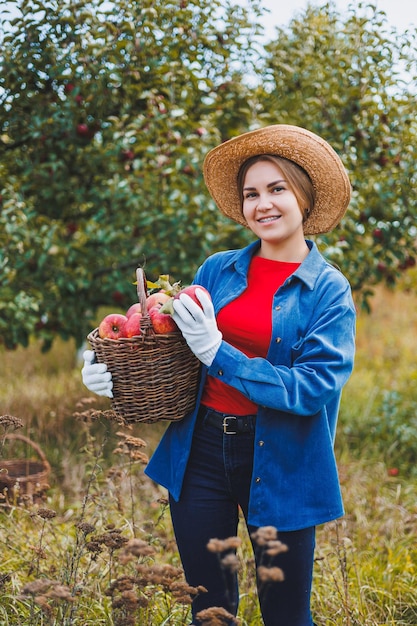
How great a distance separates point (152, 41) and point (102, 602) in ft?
8.95

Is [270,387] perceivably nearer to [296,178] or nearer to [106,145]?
[296,178]

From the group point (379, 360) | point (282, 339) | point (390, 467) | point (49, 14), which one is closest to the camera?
point (282, 339)

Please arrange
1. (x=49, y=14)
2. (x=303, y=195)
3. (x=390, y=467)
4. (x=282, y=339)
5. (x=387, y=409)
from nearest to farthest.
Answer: (x=282, y=339) → (x=303, y=195) → (x=49, y=14) → (x=390, y=467) → (x=387, y=409)

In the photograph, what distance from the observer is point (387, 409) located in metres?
5.10

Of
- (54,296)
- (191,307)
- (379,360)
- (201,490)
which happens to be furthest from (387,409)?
(191,307)

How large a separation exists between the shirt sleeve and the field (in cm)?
47

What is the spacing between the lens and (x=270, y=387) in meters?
1.85

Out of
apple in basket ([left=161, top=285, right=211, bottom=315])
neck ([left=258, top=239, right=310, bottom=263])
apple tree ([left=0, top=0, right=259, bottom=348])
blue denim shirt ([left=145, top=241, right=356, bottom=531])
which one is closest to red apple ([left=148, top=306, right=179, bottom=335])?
apple in basket ([left=161, top=285, right=211, bottom=315])

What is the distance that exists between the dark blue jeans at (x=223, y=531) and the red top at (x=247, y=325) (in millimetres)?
82

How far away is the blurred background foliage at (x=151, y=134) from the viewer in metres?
3.69

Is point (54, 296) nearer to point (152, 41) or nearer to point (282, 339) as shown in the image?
point (152, 41)

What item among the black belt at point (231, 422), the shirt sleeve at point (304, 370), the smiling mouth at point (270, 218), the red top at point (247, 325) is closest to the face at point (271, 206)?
the smiling mouth at point (270, 218)

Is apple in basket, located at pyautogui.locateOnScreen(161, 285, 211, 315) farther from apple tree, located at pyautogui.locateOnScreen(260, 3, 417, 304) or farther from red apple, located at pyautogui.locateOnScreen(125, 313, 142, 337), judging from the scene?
apple tree, located at pyautogui.locateOnScreen(260, 3, 417, 304)

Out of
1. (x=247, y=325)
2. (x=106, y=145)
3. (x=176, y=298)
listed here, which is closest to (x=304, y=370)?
(x=247, y=325)
